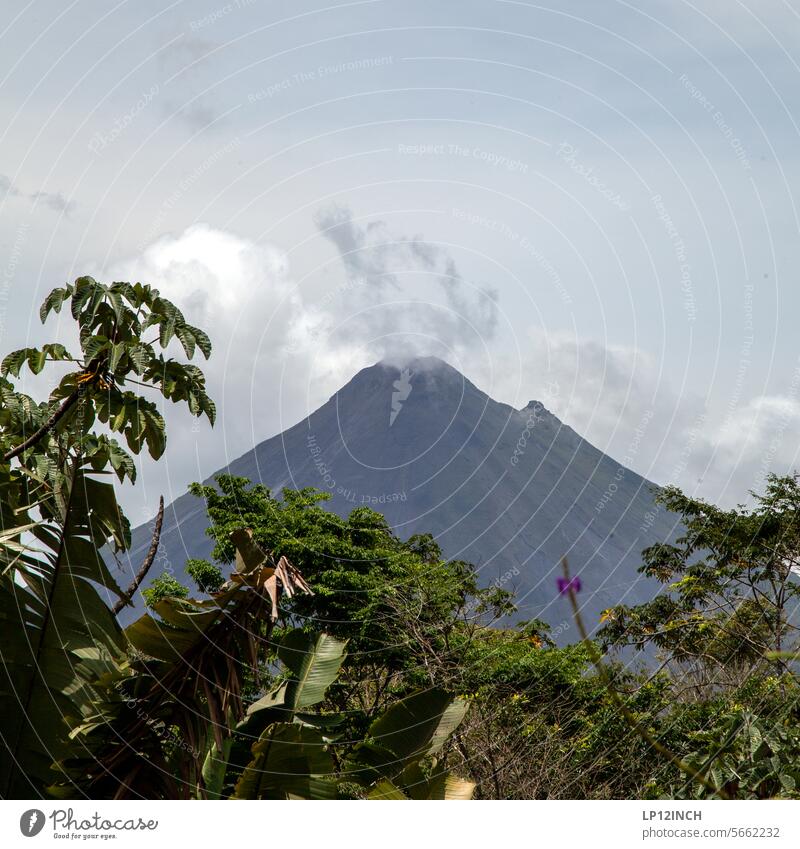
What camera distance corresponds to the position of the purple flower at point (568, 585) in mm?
1099

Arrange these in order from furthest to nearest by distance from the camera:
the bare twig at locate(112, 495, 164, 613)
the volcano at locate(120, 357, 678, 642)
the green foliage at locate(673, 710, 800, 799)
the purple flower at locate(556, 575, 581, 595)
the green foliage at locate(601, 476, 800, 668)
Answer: the volcano at locate(120, 357, 678, 642)
the green foliage at locate(601, 476, 800, 668)
the green foliage at locate(673, 710, 800, 799)
the bare twig at locate(112, 495, 164, 613)
the purple flower at locate(556, 575, 581, 595)

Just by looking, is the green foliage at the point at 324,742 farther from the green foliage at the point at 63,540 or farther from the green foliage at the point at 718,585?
the green foliage at the point at 718,585

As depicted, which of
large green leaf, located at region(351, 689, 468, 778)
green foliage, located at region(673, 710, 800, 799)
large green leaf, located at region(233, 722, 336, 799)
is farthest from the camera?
large green leaf, located at region(351, 689, 468, 778)

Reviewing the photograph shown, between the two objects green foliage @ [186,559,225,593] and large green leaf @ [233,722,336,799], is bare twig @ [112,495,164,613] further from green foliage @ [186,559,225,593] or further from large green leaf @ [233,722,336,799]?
green foliage @ [186,559,225,593]

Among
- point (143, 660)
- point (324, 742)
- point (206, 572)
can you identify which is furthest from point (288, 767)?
point (206, 572)

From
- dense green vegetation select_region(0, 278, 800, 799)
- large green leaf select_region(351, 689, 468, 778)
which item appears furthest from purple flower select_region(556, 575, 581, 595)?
large green leaf select_region(351, 689, 468, 778)

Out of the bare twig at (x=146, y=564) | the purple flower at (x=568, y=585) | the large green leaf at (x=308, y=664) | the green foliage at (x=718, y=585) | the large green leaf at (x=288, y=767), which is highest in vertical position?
the bare twig at (x=146, y=564)

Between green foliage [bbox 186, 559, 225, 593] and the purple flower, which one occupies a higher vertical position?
green foliage [bbox 186, 559, 225, 593]

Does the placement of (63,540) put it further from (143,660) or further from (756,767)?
(756,767)

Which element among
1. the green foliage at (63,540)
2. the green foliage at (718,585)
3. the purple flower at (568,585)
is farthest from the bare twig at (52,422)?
the green foliage at (718,585)

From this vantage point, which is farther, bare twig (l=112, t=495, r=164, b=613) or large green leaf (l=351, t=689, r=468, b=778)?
large green leaf (l=351, t=689, r=468, b=778)

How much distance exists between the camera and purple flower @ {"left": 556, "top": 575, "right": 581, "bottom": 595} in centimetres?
110

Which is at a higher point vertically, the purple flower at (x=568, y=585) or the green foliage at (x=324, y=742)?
the purple flower at (x=568, y=585)

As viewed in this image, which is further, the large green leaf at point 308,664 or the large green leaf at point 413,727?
the large green leaf at point 413,727
